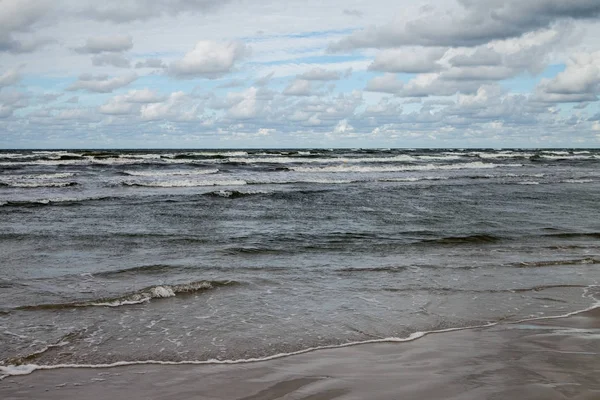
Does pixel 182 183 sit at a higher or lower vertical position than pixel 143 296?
higher

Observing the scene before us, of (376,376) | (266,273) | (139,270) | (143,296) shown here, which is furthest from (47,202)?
(376,376)

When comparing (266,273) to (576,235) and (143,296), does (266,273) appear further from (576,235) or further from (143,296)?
(576,235)

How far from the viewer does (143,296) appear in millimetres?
7645

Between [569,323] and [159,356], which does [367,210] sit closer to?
[569,323]

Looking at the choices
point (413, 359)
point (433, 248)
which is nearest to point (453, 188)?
point (433, 248)

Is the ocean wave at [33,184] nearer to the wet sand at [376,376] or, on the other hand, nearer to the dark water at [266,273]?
the dark water at [266,273]

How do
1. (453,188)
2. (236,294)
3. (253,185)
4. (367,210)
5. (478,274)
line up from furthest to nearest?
1. (253,185)
2. (453,188)
3. (367,210)
4. (478,274)
5. (236,294)

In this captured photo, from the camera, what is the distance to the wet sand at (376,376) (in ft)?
14.7

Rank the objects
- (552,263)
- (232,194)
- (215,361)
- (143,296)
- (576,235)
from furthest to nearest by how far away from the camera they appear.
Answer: (232,194) → (576,235) → (552,263) → (143,296) → (215,361)

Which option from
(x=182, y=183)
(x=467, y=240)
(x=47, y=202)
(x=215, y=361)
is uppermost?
(x=182, y=183)

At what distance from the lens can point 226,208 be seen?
61.1ft

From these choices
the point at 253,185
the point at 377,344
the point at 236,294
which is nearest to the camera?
the point at 377,344

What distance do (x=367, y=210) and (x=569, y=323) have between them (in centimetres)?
1130

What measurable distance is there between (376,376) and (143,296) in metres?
4.08
